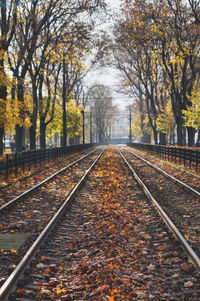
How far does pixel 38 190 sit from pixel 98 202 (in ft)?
10.5

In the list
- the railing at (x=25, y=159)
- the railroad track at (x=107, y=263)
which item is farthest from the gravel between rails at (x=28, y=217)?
the railing at (x=25, y=159)

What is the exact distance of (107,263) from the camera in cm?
502

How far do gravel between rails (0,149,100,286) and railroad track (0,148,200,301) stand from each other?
34 centimetres

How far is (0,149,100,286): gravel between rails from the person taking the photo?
529 centimetres

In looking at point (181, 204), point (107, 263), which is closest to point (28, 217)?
point (107, 263)

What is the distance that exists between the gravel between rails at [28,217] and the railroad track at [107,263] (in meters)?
0.34

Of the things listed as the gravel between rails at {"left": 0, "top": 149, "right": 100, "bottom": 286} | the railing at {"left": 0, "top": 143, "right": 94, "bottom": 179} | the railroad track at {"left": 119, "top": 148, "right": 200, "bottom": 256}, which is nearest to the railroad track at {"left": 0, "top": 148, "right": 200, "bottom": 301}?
the gravel between rails at {"left": 0, "top": 149, "right": 100, "bottom": 286}

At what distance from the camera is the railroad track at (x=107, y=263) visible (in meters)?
4.09

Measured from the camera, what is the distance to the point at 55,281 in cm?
442

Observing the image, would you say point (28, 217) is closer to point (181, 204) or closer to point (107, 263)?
point (107, 263)

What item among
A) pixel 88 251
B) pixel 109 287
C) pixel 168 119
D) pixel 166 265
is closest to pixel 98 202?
pixel 88 251

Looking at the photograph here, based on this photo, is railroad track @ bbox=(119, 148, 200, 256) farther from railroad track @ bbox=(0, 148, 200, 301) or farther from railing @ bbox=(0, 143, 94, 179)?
railing @ bbox=(0, 143, 94, 179)

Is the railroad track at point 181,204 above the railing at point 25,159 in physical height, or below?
below

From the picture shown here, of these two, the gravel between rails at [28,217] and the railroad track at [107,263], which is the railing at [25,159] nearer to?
the gravel between rails at [28,217]
